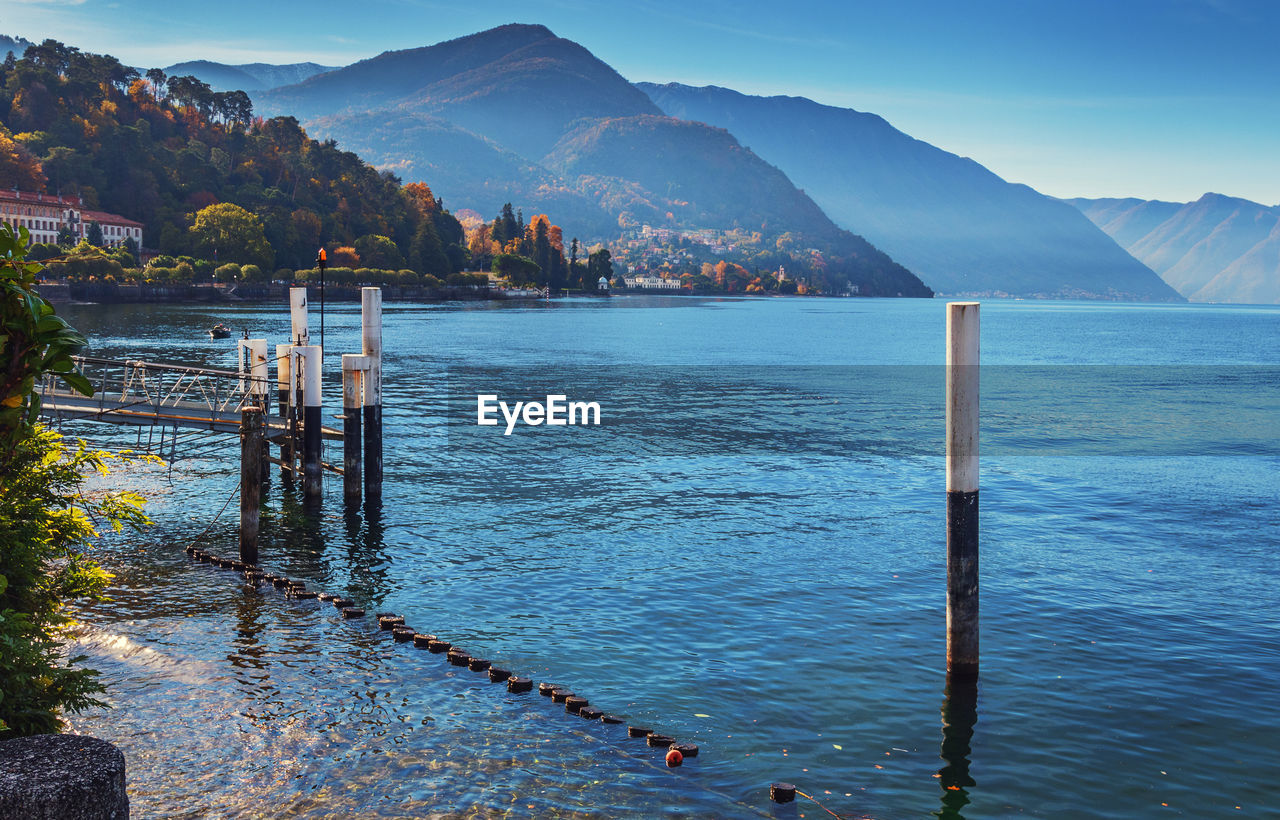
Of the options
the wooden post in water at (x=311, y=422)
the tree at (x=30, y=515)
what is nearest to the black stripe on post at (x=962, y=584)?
the tree at (x=30, y=515)

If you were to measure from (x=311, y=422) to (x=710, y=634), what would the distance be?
15.3m

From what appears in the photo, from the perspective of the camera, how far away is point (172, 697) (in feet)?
55.0

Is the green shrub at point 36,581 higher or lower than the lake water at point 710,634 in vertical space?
higher

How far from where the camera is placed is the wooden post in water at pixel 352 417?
98.1 feet

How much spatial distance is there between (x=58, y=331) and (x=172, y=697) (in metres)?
10.2

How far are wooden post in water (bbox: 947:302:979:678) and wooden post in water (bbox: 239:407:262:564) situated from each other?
53.3 ft

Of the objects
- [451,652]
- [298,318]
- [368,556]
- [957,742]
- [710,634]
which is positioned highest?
[298,318]

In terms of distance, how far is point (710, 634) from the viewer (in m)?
21.3

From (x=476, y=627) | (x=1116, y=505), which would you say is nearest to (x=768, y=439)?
(x=1116, y=505)

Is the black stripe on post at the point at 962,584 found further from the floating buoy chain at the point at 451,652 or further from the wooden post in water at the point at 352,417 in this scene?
the wooden post in water at the point at 352,417

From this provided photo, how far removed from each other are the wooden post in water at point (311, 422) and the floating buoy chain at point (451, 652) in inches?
199

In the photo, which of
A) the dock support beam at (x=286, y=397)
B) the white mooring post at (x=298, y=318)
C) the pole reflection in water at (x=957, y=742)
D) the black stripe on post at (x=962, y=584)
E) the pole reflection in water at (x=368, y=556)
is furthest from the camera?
the white mooring post at (x=298, y=318)

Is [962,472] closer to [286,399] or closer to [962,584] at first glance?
[962,584]

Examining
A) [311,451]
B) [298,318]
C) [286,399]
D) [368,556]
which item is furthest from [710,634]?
[286,399]
